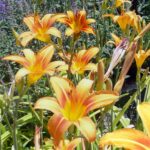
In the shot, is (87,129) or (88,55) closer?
(87,129)

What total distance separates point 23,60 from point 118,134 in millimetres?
641

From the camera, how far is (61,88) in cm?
101

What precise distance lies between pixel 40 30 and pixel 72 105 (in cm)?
62

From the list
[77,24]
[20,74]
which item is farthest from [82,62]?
[20,74]

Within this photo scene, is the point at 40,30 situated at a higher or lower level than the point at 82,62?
higher

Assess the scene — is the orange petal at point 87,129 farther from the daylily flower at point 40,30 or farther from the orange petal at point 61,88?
the daylily flower at point 40,30

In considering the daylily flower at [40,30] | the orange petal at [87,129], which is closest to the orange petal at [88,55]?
the daylily flower at [40,30]

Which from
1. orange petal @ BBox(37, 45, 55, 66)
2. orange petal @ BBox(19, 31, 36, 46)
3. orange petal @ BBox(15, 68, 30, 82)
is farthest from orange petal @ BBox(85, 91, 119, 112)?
orange petal @ BBox(19, 31, 36, 46)

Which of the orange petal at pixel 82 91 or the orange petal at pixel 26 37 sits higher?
the orange petal at pixel 26 37

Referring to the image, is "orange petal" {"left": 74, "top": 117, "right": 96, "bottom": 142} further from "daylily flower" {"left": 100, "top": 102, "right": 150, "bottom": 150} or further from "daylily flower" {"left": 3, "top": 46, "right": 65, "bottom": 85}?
"daylily flower" {"left": 3, "top": 46, "right": 65, "bottom": 85}

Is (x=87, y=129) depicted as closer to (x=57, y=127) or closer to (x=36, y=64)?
(x=57, y=127)

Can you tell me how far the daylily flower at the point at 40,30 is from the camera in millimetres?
1550

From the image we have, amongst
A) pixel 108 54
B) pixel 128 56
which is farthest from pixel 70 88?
pixel 108 54

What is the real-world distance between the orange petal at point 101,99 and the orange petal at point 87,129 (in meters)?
0.04
